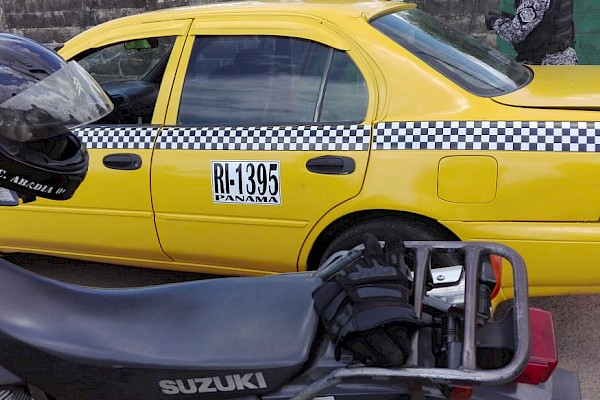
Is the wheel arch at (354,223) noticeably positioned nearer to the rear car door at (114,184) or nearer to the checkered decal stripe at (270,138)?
the checkered decal stripe at (270,138)

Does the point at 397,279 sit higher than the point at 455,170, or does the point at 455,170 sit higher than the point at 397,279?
the point at 397,279

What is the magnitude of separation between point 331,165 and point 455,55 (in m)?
0.90

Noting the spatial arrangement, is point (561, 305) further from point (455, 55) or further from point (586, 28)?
point (586, 28)

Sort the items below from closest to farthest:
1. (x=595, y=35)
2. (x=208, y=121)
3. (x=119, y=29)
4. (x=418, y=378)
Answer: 1. (x=418, y=378)
2. (x=208, y=121)
3. (x=119, y=29)
4. (x=595, y=35)

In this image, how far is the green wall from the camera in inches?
290

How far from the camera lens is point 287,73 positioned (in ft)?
10.6

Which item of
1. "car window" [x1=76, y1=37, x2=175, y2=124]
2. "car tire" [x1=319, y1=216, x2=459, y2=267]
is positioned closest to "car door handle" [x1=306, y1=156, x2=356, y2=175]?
"car tire" [x1=319, y1=216, x2=459, y2=267]

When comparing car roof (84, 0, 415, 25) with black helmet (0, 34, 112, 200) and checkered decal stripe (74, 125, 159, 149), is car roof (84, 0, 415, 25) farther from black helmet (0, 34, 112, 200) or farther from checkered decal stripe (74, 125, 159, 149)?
black helmet (0, 34, 112, 200)

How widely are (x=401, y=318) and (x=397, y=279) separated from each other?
13 centimetres

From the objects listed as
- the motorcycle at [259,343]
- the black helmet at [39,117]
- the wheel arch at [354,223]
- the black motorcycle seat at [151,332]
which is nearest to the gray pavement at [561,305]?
the wheel arch at [354,223]

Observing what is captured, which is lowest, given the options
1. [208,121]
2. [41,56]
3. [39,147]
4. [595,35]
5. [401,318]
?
[595,35]

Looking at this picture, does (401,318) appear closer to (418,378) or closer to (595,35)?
(418,378)

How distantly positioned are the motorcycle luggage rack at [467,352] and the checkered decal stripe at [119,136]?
6.91 feet

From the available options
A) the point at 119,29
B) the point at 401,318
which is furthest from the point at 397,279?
the point at 119,29
